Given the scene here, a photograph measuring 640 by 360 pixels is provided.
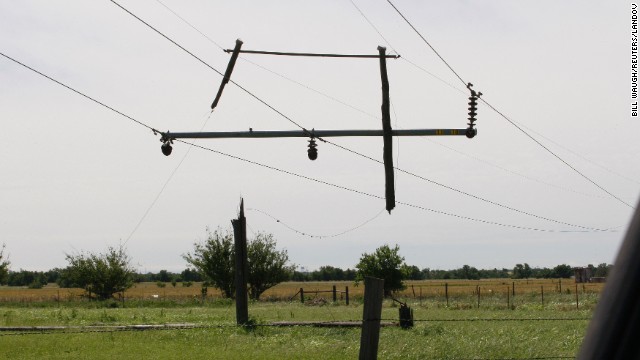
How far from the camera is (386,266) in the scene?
69.4 metres

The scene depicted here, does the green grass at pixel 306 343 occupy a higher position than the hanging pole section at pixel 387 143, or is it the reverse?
the hanging pole section at pixel 387 143

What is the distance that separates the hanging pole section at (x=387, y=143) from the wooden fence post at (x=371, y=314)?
6.60m

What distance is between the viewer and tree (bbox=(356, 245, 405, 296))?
69.1 m

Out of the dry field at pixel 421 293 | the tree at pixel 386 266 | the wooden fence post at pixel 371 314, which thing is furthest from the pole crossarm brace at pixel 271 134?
the tree at pixel 386 266

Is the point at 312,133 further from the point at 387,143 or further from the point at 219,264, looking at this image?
the point at 219,264

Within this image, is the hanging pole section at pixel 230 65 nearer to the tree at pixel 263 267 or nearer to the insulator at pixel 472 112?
the insulator at pixel 472 112

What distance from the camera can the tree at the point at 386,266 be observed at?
69.1 meters

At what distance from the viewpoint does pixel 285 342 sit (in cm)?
2309

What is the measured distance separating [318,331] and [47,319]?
15.9 m

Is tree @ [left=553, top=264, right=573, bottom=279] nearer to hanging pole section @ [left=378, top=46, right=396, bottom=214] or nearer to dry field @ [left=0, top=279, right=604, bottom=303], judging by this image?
dry field @ [left=0, top=279, right=604, bottom=303]

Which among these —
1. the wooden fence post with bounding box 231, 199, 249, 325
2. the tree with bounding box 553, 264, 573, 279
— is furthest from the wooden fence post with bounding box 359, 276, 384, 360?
the tree with bounding box 553, 264, 573, 279

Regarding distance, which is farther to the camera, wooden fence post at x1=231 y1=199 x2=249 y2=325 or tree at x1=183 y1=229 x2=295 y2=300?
tree at x1=183 y1=229 x2=295 y2=300

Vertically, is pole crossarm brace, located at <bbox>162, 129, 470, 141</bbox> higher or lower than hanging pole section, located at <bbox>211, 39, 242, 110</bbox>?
lower

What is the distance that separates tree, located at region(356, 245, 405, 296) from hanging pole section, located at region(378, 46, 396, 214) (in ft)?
171
